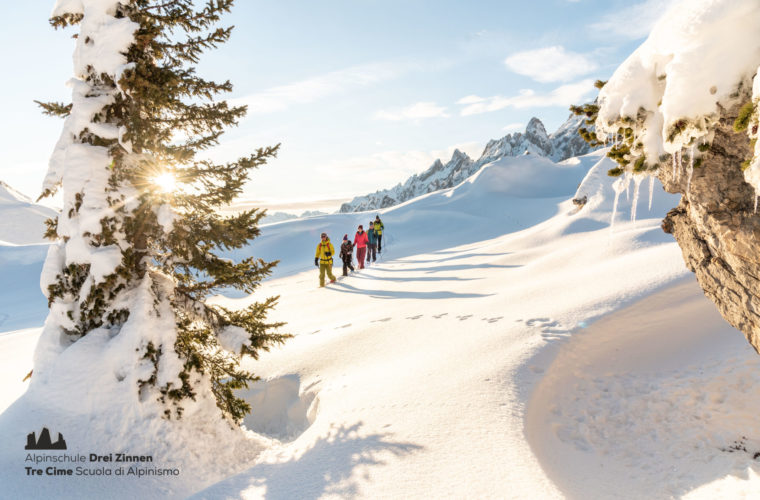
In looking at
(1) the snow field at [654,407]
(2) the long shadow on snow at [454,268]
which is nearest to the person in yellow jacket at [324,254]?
(2) the long shadow on snow at [454,268]

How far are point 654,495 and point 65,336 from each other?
21.6 feet

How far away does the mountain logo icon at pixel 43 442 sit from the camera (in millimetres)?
3990

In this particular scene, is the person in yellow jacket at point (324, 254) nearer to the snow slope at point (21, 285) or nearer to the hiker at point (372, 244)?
the hiker at point (372, 244)

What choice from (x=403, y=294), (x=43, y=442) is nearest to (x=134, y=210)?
(x=43, y=442)

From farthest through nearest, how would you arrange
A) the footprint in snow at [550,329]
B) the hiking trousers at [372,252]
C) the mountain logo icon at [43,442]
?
the hiking trousers at [372,252] → the footprint in snow at [550,329] → the mountain logo icon at [43,442]

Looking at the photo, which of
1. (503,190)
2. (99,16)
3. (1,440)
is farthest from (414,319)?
(503,190)

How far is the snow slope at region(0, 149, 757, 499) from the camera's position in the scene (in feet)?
10.6

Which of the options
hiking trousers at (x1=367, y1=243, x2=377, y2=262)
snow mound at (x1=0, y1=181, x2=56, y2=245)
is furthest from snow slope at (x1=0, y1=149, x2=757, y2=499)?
snow mound at (x1=0, y1=181, x2=56, y2=245)

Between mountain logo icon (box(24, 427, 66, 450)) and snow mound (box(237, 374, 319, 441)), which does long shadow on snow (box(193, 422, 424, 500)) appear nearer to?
snow mound (box(237, 374, 319, 441))

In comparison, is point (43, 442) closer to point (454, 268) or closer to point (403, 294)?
point (403, 294)

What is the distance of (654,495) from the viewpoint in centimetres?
309

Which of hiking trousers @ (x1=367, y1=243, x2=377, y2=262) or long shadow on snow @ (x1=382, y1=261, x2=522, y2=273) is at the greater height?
hiking trousers @ (x1=367, y1=243, x2=377, y2=262)

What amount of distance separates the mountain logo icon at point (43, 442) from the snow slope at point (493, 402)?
107mm

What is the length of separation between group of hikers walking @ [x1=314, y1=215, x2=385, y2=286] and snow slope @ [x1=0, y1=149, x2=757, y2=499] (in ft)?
15.0
